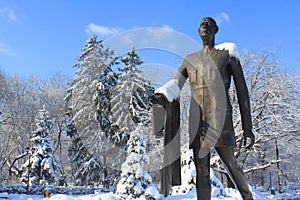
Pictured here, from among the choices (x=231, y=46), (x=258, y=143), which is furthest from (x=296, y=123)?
(x=231, y=46)

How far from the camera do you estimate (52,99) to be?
3734cm

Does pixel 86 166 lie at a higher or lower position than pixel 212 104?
lower

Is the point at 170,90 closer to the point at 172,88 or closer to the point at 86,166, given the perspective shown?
the point at 172,88

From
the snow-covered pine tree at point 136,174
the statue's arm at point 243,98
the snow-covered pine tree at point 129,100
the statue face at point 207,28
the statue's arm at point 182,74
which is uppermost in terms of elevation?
the snow-covered pine tree at point 129,100

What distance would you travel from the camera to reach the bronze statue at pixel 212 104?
13.0ft

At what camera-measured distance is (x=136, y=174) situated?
11.8 m

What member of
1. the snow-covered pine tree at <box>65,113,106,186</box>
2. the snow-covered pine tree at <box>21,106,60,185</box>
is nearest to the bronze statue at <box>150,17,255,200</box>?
the snow-covered pine tree at <box>65,113,106,186</box>

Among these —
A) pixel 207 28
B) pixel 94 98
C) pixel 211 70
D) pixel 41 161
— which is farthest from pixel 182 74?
pixel 41 161

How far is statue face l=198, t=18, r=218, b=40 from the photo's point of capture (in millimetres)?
4246

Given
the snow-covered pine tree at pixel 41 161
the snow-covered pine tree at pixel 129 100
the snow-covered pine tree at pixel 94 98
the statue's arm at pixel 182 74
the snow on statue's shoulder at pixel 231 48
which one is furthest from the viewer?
the snow-covered pine tree at pixel 41 161

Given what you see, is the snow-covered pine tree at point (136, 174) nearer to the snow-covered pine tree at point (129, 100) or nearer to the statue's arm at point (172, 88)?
the statue's arm at point (172, 88)

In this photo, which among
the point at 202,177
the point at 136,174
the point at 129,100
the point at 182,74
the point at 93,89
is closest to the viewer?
the point at 202,177

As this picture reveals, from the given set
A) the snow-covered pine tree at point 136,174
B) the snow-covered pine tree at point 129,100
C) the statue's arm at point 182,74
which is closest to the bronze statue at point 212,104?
the statue's arm at point 182,74

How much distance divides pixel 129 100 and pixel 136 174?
46.5ft
